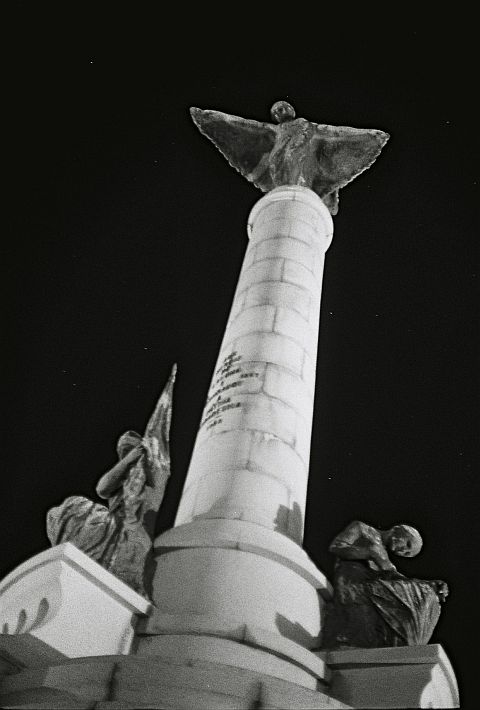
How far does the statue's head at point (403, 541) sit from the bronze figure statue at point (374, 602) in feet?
0.52

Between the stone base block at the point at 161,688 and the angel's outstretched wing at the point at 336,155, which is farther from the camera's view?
the angel's outstretched wing at the point at 336,155

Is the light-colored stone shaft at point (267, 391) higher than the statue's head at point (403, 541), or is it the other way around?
the light-colored stone shaft at point (267, 391)

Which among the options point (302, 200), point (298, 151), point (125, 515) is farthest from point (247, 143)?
point (125, 515)

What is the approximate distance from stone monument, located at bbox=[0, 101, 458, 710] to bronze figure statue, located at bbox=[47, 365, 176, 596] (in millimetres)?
350

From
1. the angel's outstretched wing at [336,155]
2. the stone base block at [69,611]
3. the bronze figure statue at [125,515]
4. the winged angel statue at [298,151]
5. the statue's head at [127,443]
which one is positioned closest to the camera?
the stone base block at [69,611]

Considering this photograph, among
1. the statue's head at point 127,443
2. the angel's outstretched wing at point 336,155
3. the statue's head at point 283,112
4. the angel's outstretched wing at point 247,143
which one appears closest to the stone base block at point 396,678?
the statue's head at point 127,443

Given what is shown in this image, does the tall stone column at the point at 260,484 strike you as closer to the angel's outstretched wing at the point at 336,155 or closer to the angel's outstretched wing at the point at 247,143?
the angel's outstretched wing at the point at 336,155

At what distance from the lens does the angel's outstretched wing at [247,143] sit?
18.6 meters

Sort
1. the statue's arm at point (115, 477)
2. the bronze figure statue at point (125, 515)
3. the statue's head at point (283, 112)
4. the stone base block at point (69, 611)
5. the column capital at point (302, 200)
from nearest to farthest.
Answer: the stone base block at point (69, 611) → the bronze figure statue at point (125, 515) → the statue's arm at point (115, 477) → the column capital at point (302, 200) → the statue's head at point (283, 112)

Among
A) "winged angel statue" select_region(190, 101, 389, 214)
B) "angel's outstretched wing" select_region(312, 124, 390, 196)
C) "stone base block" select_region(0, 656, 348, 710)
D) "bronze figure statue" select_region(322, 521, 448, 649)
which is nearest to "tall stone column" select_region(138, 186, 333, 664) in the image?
"bronze figure statue" select_region(322, 521, 448, 649)

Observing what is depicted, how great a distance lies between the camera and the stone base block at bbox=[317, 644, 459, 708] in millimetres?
7949

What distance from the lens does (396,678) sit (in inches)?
321

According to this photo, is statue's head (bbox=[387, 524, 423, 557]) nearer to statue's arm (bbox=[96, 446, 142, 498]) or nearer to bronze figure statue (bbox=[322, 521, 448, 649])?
bronze figure statue (bbox=[322, 521, 448, 649])

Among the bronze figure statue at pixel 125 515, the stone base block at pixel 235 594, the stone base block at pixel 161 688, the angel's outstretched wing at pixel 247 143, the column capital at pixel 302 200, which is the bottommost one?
the stone base block at pixel 161 688
